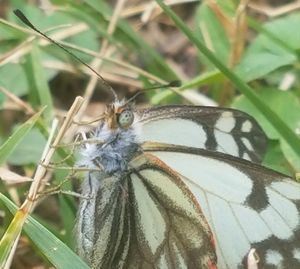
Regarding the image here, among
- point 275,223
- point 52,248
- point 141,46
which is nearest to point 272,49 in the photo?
point 141,46

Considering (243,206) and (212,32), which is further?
(212,32)

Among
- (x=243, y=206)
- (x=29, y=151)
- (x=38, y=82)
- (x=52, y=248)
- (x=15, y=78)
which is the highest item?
(x=15, y=78)

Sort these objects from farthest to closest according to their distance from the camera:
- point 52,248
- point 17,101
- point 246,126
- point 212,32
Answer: point 212,32, point 17,101, point 246,126, point 52,248

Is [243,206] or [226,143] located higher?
[226,143]

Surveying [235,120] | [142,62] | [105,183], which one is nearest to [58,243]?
[105,183]

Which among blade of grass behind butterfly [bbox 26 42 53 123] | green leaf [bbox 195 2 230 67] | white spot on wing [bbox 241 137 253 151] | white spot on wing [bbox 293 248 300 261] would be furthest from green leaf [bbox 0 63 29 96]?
white spot on wing [bbox 293 248 300 261]

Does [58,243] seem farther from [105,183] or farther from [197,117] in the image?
[197,117]

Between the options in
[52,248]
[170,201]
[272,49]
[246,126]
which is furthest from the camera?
[272,49]

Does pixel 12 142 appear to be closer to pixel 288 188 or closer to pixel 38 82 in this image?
pixel 38 82

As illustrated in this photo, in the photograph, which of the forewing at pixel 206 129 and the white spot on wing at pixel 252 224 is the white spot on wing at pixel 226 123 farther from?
the white spot on wing at pixel 252 224
